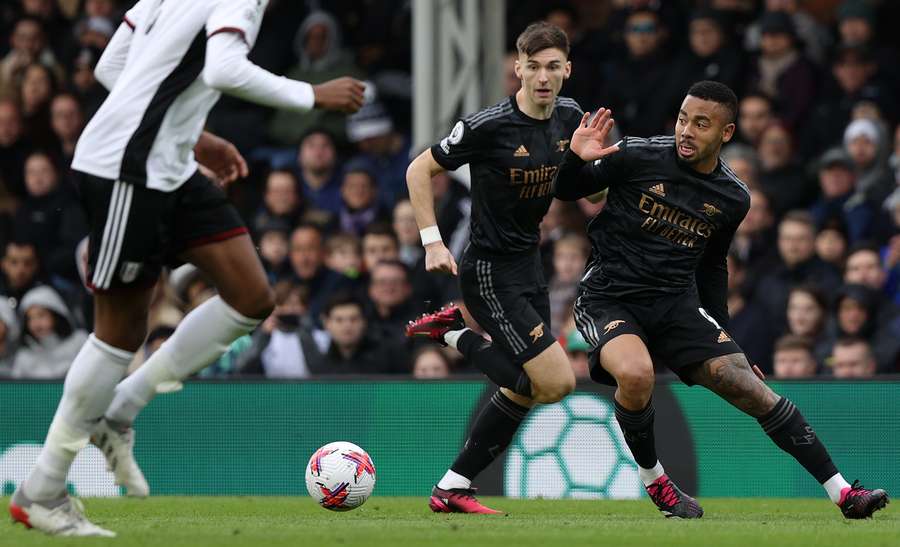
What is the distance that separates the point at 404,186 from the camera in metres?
13.9

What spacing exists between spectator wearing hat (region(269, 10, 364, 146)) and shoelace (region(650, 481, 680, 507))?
293 inches

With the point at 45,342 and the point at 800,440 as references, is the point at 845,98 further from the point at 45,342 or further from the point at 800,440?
the point at 45,342

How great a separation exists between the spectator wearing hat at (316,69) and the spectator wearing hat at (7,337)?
3281 millimetres

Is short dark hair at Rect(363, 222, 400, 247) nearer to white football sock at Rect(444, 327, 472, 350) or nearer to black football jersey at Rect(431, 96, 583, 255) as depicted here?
white football sock at Rect(444, 327, 472, 350)

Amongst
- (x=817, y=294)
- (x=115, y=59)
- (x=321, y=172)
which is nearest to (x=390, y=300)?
(x=321, y=172)

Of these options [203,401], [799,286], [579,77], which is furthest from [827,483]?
[579,77]

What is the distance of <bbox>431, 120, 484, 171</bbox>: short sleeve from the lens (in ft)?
26.2

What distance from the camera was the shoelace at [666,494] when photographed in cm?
774

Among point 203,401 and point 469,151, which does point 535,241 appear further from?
point 203,401

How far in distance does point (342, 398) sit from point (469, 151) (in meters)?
3.20

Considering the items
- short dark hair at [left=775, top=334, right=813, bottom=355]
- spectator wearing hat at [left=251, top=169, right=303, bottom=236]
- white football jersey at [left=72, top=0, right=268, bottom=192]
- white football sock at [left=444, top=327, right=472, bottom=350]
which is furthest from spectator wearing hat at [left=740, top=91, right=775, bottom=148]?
white football jersey at [left=72, top=0, right=268, bottom=192]

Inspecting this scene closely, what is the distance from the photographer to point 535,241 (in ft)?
27.1

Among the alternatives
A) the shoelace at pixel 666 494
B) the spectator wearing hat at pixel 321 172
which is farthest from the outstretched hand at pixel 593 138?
the spectator wearing hat at pixel 321 172

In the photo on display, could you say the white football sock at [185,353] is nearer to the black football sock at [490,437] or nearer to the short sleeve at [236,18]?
the short sleeve at [236,18]
